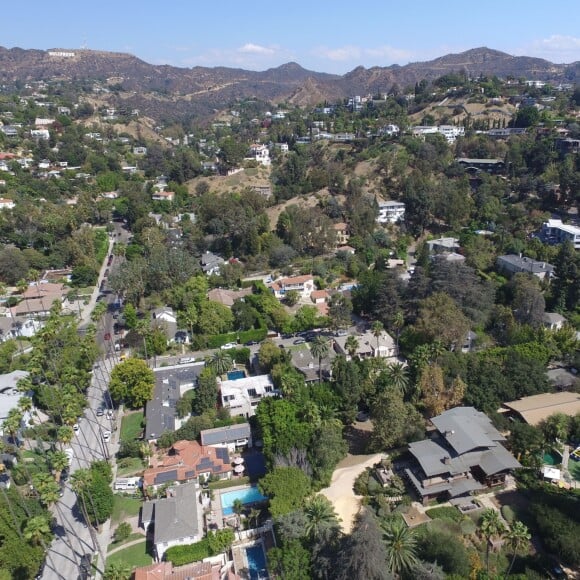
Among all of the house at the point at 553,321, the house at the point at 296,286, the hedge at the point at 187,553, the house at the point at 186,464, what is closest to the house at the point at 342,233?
the house at the point at 296,286

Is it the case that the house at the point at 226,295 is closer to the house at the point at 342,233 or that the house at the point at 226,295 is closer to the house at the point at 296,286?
the house at the point at 296,286

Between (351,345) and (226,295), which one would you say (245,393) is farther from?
(226,295)

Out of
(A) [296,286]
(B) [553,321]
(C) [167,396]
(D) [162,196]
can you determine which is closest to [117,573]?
(C) [167,396]

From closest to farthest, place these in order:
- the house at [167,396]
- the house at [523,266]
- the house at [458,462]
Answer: the house at [458,462] < the house at [167,396] < the house at [523,266]

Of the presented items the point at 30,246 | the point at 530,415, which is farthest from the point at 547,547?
the point at 30,246

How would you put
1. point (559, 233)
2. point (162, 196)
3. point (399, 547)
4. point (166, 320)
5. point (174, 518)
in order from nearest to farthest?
point (399, 547)
point (174, 518)
point (166, 320)
point (559, 233)
point (162, 196)

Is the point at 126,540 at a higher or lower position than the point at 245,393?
lower
